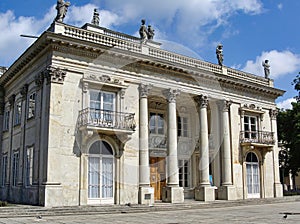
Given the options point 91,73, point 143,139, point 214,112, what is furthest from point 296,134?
point 91,73

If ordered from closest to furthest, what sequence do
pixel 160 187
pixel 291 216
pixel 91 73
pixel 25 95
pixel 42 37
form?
pixel 291 216, pixel 42 37, pixel 91 73, pixel 25 95, pixel 160 187

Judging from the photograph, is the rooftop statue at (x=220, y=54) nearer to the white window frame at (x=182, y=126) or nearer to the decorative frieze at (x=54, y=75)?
the white window frame at (x=182, y=126)

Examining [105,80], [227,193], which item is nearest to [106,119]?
[105,80]

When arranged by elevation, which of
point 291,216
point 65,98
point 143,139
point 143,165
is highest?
point 65,98

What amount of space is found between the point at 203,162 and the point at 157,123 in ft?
12.4

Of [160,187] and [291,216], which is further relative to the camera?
A: [160,187]

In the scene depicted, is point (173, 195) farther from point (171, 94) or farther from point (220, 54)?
point (220, 54)

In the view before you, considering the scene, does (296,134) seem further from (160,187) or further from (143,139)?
(143,139)

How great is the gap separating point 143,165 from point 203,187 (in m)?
4.29

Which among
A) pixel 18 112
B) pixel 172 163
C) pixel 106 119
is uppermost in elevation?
pixel 18 112

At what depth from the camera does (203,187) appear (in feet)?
67.8

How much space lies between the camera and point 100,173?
17.4 meters

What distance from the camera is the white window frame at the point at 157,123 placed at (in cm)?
2262

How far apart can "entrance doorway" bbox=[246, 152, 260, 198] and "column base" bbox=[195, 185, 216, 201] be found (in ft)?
12.0
